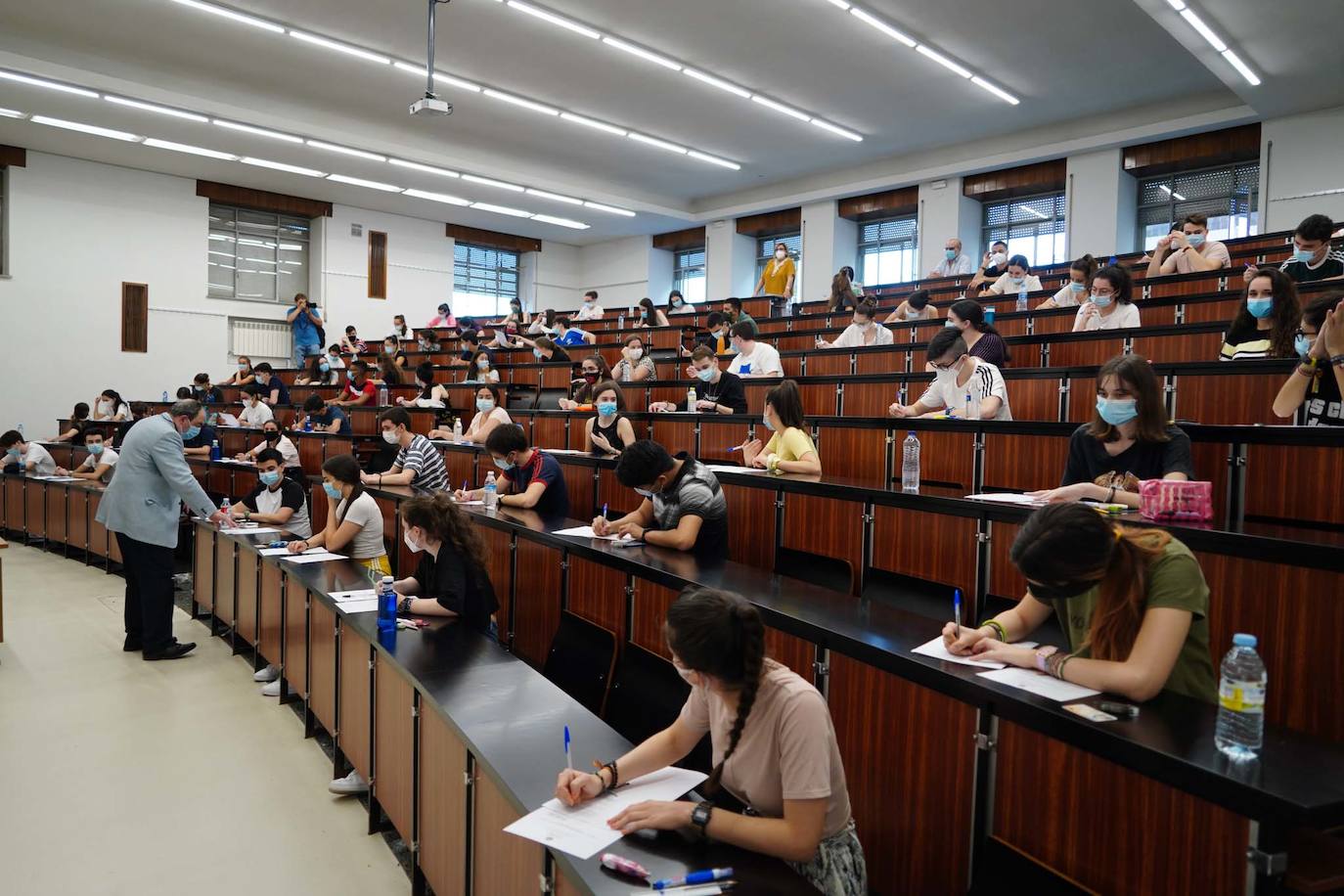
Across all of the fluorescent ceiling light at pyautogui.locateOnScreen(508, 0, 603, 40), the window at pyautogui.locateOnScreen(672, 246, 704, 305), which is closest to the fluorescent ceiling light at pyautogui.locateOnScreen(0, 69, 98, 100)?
the fluorescent ceiling light at pyautogui.locateOnScreen(508, 0, 603, 40)

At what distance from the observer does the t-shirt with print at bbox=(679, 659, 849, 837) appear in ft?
5.31

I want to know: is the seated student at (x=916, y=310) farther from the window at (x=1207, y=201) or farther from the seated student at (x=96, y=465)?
the seated student at (x=96, y=465)

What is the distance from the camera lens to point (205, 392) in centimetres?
1197

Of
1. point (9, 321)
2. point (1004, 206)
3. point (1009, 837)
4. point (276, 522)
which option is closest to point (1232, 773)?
point (1009, 837)

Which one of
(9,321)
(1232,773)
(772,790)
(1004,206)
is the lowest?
(772,790)

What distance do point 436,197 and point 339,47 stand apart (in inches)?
213

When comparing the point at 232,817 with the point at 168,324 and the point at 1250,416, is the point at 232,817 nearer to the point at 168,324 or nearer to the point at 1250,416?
the point at 1250,416

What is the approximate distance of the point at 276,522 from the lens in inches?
228

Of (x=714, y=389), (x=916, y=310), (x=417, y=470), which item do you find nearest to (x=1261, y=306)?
(x=714, y=389)

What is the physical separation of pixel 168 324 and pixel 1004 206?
1433 cm

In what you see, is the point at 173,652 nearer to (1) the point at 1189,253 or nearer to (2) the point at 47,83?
(2) the point at 47,83

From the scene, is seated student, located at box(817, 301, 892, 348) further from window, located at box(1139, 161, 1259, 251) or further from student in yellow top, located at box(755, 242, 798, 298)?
window, located at box(1139, 161, 1259, 251)

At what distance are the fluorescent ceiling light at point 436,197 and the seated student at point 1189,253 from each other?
11691 millimetres

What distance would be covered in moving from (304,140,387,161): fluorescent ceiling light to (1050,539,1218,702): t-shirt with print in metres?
12.4
